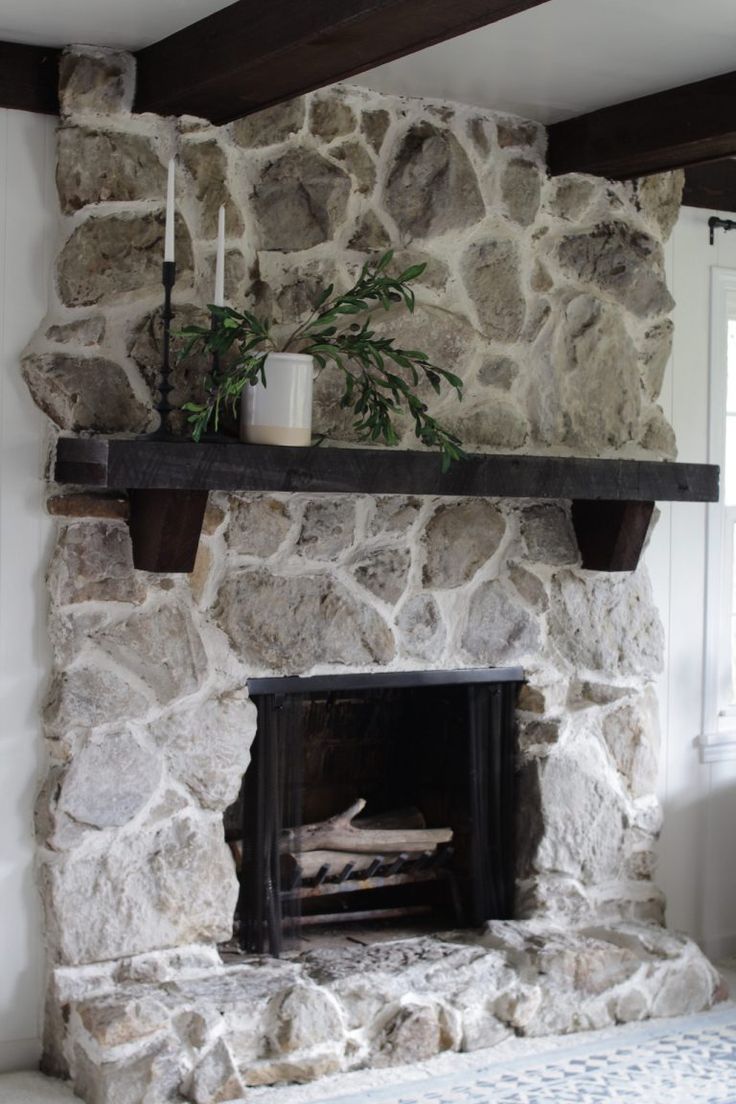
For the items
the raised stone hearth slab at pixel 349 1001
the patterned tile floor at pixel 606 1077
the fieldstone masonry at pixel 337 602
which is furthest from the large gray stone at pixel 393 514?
the patterned tile floor at pixel 606 1077

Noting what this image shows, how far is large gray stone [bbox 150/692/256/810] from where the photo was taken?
3385mm

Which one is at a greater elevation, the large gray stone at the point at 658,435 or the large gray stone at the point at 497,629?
the large gray stone at the point at 658,435

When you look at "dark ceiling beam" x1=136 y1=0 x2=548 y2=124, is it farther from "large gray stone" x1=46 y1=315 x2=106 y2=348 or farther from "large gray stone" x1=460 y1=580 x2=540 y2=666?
"large gray stone" x1=460 y1=580 x2=540 y2=666

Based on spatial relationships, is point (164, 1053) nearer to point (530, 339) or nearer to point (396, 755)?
point (396, 755)

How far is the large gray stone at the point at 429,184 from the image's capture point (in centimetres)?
362

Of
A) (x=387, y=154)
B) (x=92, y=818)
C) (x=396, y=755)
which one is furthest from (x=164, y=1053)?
(x=387, y=154)

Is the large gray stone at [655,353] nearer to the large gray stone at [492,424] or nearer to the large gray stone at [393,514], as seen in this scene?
the large gray stone at [492,424]

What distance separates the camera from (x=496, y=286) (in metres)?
3.80

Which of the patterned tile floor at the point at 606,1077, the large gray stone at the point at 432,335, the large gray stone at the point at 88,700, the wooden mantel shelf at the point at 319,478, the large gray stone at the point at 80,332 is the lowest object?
the patterned tile floor at the point at 606,1077

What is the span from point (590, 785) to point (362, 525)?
41.3 inches

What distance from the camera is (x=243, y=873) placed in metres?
3.64

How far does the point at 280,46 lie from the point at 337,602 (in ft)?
4.66

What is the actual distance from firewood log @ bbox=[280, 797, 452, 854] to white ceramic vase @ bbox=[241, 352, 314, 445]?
1.10 metres

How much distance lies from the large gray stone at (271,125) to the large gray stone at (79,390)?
65cm
